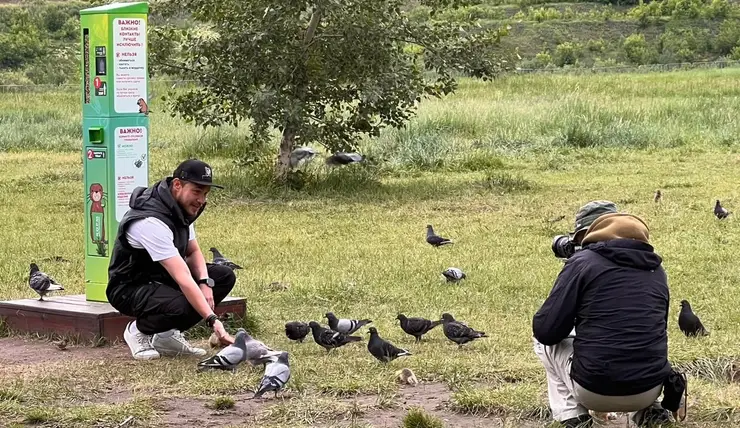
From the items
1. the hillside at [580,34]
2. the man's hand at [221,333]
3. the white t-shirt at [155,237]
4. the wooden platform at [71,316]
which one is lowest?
the hillside at [580,34]

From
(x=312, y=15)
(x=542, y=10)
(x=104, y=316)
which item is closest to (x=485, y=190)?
(x=312, y=15)

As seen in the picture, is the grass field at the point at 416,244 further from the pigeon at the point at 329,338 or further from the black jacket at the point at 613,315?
the black jacket at the point at 613,315

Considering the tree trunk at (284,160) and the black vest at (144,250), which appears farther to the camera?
the tree trunk at (284,160)

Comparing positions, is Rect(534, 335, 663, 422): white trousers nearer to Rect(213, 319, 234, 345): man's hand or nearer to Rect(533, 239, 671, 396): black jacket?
Rect(533, 239, 671, 396): black jacket

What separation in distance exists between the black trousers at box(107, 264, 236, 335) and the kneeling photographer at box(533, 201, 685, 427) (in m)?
2.63

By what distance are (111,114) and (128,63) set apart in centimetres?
37

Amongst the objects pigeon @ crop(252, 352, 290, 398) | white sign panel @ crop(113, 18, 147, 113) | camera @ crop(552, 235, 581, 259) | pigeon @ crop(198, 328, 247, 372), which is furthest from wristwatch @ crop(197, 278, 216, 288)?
camera @ crop(552, 235, 581, 259)

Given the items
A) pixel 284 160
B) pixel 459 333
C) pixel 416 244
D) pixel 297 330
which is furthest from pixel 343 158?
pixel 459 333

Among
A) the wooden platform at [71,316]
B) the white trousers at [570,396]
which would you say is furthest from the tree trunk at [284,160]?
the white trousers at [570,396]

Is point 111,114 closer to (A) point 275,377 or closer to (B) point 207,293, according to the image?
(B) point 207,293

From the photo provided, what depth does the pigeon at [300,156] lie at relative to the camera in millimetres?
16656

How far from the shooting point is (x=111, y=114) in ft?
26.2

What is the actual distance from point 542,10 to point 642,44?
1041cm

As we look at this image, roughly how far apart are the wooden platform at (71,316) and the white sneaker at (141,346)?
1.64 ft
